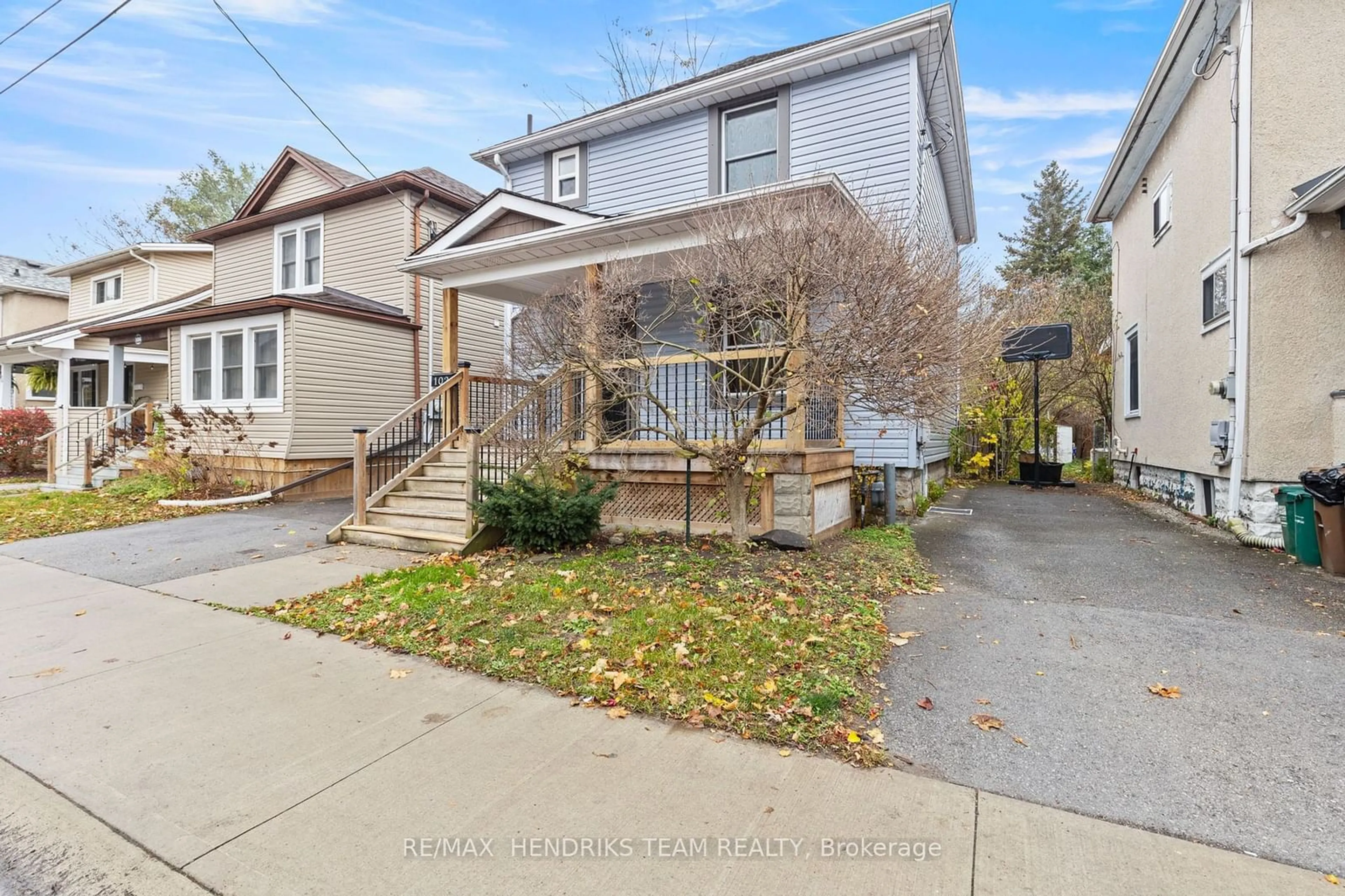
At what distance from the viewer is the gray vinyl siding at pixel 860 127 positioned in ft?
29.3

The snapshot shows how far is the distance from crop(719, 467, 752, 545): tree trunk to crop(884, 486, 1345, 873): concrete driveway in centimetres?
184

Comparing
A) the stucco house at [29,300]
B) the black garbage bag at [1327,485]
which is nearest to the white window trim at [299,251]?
the stucco house at [29,300]

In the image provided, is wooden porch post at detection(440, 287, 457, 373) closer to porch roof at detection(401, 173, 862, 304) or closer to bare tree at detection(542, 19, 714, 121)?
porch roof at detection(401, 173, 862, 304)

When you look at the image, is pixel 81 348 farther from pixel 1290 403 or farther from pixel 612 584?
pixel 1290 403

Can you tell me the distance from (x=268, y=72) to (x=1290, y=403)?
15.2 m

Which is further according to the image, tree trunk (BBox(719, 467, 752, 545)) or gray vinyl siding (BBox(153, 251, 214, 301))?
gray vinyl siding (BBox(153, 251, 214, 301))

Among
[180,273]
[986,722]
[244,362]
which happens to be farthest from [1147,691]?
[180,273]

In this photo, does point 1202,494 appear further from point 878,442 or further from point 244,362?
point 244,362

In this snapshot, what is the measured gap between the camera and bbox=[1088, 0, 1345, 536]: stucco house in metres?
6.53

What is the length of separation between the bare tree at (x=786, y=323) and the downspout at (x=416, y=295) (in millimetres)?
7235

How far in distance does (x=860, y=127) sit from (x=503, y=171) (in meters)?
7.04

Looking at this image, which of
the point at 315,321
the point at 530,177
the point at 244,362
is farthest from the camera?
the point at 530,177

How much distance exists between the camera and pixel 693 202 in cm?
712

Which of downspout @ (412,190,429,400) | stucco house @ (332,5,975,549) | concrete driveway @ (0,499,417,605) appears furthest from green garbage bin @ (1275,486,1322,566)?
downspout @ (412,190,429,400)
